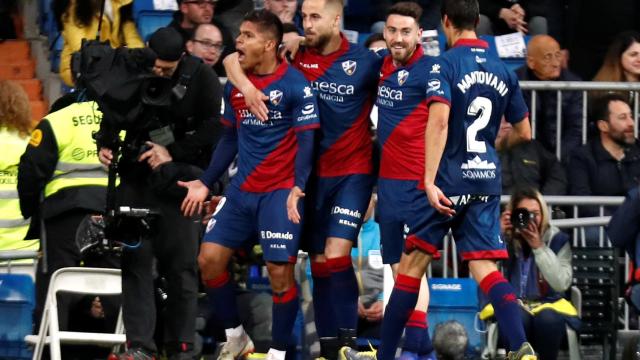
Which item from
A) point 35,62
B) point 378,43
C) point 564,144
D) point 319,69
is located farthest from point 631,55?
point 35,62

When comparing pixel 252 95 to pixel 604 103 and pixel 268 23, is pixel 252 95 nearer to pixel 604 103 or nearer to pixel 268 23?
pixel 268 23

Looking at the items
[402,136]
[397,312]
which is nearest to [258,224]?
[402,136]

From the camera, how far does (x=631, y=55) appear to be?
1562cm

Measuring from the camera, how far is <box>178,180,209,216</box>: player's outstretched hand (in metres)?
12.2

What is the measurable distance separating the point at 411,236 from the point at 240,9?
517 centimetres

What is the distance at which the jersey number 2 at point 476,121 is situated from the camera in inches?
446

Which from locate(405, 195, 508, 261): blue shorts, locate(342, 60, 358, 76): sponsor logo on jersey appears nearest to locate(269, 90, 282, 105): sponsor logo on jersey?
locate(342, 60, 358, 76): sponsor logo on jersey

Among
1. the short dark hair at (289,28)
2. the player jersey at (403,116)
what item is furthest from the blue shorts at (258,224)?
the short dark hair at (289,28)

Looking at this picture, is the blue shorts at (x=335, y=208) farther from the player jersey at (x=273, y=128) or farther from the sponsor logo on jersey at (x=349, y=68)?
the sponsor logo on jersey at (x=349, y=68)

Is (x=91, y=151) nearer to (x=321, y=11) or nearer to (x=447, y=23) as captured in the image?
(x=321, y=11)

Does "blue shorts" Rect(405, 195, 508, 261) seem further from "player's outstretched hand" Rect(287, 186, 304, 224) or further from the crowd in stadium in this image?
"player's outstretched hand" Rect(287, 186, 304, 224)

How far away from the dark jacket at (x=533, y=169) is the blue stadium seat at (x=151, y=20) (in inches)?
132

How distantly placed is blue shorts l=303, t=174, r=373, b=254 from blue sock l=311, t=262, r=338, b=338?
141 mm

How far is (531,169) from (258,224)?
3.21m
